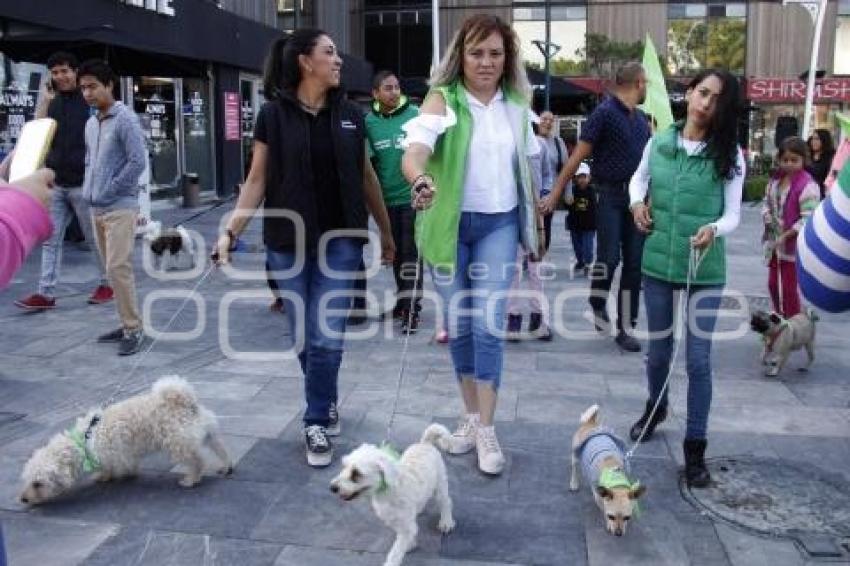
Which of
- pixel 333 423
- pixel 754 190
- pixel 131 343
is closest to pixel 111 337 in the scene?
pixel 131 343

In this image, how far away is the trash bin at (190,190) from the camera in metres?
16.6

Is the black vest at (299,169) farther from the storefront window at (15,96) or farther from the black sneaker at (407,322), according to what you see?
the storefront window at (15,96)

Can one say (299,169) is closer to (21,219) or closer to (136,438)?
(136,438)

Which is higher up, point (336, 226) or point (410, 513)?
point (336, 226)

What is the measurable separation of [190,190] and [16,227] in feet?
49.3

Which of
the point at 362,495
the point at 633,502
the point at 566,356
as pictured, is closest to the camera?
the point at 362,495

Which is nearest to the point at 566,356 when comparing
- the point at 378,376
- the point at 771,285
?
the point at 378,376

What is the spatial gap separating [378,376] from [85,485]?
2082 mm

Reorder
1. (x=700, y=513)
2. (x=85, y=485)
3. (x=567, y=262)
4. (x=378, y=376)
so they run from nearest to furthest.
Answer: (x=700, y=513) < (x=85, y=485) < (x=378, y=376) < (x=567, y=262)

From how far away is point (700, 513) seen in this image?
136 inches

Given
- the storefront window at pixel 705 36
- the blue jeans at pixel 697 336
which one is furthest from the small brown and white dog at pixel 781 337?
the storefront window at pixel 705 36

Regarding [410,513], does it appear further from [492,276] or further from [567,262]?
[567,262]

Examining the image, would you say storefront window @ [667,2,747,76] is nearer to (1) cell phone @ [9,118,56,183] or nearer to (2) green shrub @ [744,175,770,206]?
(2) green shrub @ [744,175,770,206]

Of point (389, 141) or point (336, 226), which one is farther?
point (389, 141)
